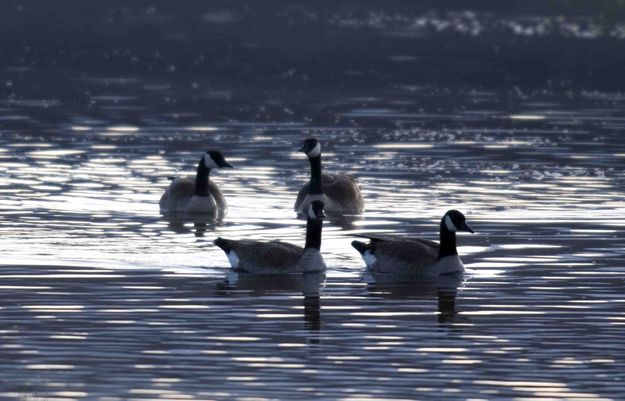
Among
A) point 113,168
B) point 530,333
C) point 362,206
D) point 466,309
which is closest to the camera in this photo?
point 530,333

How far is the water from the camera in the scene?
16.9 metres

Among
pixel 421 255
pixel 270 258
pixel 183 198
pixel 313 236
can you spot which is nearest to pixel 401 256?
pixel 421 255

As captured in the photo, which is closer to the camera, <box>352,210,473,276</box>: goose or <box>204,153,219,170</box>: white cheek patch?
<box>352,210,473,276</box>: goose

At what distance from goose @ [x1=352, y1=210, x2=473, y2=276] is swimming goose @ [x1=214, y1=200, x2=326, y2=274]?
735mm

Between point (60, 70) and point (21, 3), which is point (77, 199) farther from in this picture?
point (21, 3)

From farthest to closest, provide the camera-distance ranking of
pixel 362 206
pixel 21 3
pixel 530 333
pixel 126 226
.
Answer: pixel 21 3 → pixel 362 206 → pixel 126 226 → pixel 530 333

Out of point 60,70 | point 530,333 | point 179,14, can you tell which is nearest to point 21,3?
point 179,14

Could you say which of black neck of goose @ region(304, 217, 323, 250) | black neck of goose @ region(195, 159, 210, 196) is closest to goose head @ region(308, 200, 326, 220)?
black neck of goose @ region(304, 217, 323, 250)

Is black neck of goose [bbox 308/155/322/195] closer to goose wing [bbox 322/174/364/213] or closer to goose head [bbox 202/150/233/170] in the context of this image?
goose wing [bbox 322/174/364/213]

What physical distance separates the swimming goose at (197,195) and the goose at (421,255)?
7.52 m

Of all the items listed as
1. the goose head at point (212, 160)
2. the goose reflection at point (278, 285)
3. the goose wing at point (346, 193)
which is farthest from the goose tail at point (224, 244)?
the goose head at point (212, 160)

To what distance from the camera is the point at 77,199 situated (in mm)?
31578

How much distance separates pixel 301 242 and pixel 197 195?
194 inches

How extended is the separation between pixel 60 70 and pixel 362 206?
4441 cm
